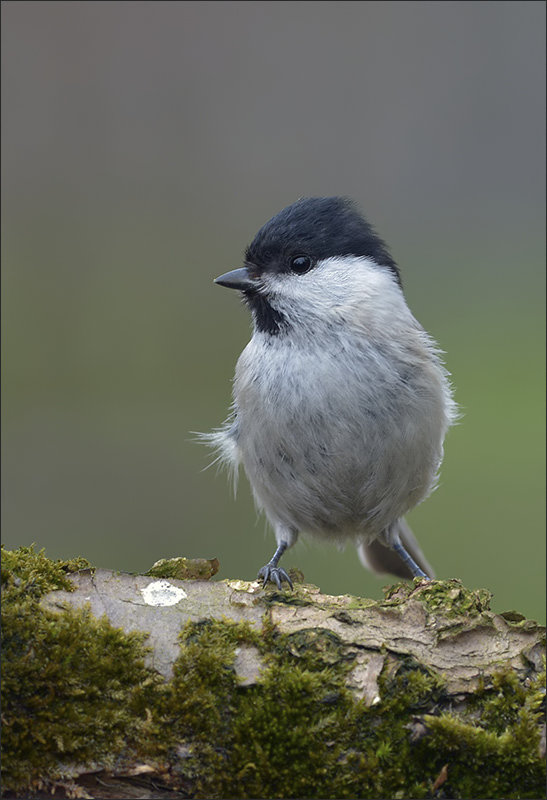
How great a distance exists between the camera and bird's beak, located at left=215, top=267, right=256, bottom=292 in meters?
2.40

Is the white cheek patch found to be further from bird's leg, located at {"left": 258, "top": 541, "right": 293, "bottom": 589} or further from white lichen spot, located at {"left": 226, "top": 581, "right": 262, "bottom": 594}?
white lichen spot, located at {"left": 226, "top": 581, "right": 262, "bottom": 594}

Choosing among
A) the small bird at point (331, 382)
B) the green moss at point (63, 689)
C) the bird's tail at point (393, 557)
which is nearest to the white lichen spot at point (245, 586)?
the green moss at point (63, 689)

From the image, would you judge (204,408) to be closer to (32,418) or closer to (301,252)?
(32,418)

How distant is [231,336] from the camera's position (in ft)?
17.6

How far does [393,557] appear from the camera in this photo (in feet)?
9.89

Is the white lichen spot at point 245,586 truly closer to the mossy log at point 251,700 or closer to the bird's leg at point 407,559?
the mossy log at point 251,700

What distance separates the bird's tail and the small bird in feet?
1.37

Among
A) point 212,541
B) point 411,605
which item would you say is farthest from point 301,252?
point 212,541

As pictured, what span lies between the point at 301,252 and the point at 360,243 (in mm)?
198

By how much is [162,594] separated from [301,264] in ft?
3.83

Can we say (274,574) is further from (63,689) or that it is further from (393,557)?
(393,557)

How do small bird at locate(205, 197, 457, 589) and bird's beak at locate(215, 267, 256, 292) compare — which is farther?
bird's beak at locate(215, 267, 256, 292)

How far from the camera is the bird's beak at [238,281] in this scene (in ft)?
7.87

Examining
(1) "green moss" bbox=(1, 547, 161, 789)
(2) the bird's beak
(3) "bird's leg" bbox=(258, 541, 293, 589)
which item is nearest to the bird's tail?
(3) "bird's leg" bbox=(258, 541, 293, 589)
